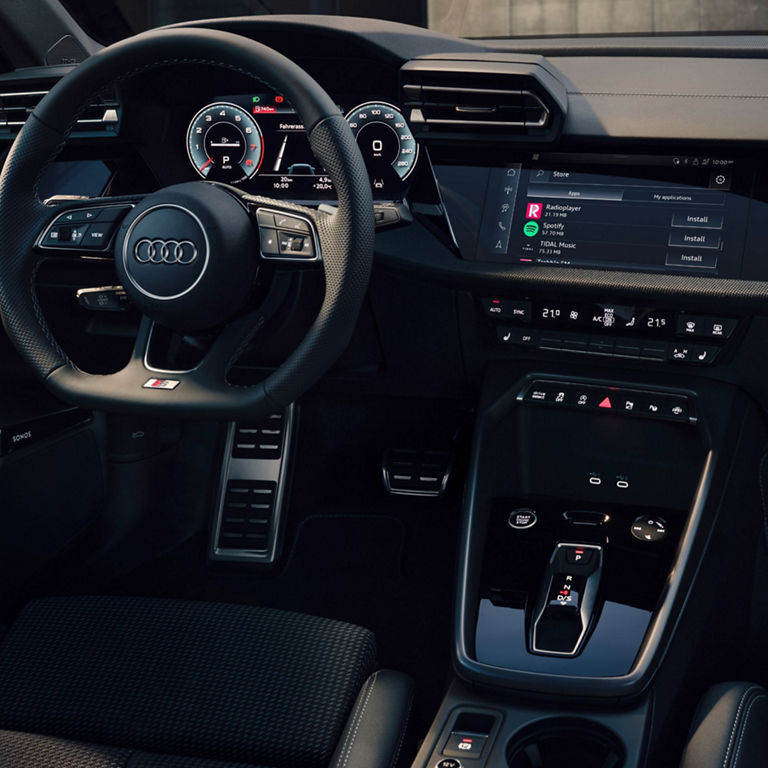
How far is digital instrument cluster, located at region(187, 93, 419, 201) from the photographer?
169 centimetres

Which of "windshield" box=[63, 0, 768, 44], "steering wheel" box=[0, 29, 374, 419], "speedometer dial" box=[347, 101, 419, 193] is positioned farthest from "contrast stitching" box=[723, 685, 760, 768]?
"windshield" box=[63, 0, 768, 44]

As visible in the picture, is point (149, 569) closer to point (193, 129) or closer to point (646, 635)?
point (193, 129)

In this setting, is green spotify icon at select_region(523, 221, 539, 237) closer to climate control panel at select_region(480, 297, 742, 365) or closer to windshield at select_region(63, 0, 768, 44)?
climate control panel at select_region(480, 297, 742, 365)

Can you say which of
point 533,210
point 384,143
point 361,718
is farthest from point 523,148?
point 361,718

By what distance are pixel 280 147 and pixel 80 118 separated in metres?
0.35

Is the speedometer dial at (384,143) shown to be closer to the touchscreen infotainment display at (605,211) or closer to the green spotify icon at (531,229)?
the touchscreen infotainment display at (605,211)

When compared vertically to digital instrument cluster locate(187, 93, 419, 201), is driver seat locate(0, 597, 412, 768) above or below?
below

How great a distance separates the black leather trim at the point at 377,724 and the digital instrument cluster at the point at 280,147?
0.80 m

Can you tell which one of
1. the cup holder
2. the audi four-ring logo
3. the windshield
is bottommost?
the cup holder

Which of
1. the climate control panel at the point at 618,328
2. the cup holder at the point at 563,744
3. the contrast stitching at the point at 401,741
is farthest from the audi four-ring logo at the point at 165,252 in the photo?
the cup holder at the point at 563,744

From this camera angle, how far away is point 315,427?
221 cm

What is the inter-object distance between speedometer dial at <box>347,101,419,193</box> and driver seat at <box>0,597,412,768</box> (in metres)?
0.74

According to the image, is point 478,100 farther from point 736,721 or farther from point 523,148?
point 736,721

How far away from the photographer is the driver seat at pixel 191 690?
4.15ft
